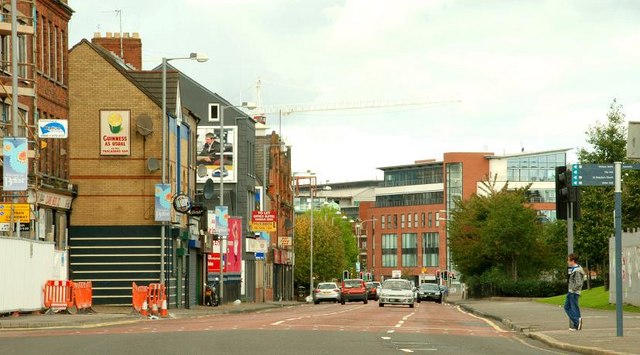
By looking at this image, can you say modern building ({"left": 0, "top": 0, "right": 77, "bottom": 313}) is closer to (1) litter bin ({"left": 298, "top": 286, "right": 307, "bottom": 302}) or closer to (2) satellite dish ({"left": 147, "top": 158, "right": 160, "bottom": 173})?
(2) satellite dish ({"left": 147, "top": 158, "right": 160, "bottom": 173})

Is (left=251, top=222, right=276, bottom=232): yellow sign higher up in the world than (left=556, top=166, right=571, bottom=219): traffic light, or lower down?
lower down

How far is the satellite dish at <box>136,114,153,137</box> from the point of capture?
2079 inches

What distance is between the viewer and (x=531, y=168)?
596 feet

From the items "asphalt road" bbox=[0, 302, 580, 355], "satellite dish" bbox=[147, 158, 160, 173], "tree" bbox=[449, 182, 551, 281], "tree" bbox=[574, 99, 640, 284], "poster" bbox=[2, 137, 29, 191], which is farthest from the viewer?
"tree" bbox=[449, 182, 551, 281]

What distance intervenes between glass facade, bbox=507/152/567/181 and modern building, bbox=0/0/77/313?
13491 cm

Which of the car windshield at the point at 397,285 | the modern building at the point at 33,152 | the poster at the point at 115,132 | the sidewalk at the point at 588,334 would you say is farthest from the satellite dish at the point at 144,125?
the car windshield at the point at 397,285

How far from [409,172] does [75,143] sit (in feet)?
488

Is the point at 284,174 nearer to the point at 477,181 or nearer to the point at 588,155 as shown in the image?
the point at 588,155

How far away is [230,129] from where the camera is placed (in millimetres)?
87562

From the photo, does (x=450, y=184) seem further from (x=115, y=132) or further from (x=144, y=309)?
(x=144, y=309)

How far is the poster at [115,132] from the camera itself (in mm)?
52844

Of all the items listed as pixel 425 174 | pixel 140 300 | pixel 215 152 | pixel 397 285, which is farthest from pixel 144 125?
pixel 425 174

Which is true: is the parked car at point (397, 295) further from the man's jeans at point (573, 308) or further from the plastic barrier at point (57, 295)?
the man's jeans at point (573, 308)

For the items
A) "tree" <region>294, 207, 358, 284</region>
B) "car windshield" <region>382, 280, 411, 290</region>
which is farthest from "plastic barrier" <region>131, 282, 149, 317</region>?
"tree" <region>294, 207, 358, 284</region>
